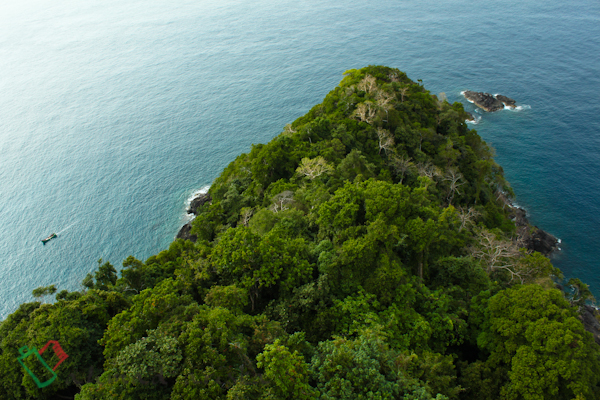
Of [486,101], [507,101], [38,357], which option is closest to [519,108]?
[507,101]

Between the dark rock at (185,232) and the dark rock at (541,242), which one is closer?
the dark rock at (541,242)

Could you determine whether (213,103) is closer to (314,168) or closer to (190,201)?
(190,201)

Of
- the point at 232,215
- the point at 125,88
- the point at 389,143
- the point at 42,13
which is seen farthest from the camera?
the point at 42,13

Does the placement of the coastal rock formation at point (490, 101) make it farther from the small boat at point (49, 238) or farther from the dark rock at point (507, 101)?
the small boat at point (49, 238)

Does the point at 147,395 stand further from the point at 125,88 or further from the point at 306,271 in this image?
the point at 125,88

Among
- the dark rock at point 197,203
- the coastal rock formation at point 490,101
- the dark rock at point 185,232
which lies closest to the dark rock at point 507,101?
the coastal rock formation at point 490,101

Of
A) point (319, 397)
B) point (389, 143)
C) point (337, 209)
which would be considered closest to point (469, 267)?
point (337, 209)
